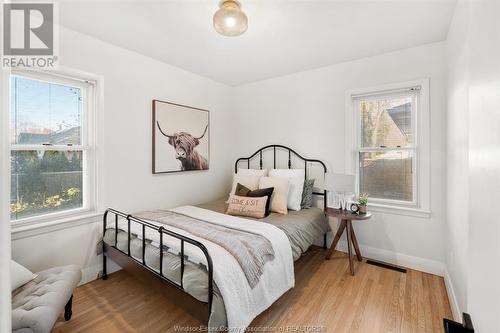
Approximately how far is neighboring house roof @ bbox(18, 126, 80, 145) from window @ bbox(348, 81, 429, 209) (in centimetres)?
315

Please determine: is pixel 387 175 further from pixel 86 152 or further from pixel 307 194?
pixel 86 152

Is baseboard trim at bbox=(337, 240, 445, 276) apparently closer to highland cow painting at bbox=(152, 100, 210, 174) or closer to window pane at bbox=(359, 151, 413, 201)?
window pane at bbox=(359, 151, 413, 201)

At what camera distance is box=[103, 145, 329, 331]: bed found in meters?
1.45

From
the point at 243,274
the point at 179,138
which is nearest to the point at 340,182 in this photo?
the point at 243,274

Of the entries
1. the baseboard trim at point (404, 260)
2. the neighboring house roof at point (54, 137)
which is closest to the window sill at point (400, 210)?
the baseboard trim at point (404, 260)

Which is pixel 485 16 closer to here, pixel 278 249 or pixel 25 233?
pixel 278 249

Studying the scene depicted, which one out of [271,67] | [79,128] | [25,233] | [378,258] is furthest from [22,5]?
[378,258]

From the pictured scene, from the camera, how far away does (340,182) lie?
8.93 feet

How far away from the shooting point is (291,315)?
1904 mm

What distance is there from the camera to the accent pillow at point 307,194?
10.1 feet

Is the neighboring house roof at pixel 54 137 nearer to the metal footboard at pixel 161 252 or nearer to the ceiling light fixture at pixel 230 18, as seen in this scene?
the metal footboard at pixel 161 252

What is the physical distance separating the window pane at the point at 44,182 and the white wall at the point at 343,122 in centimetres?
238

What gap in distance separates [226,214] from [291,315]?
119 centimetres

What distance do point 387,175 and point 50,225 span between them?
361 centimetres
